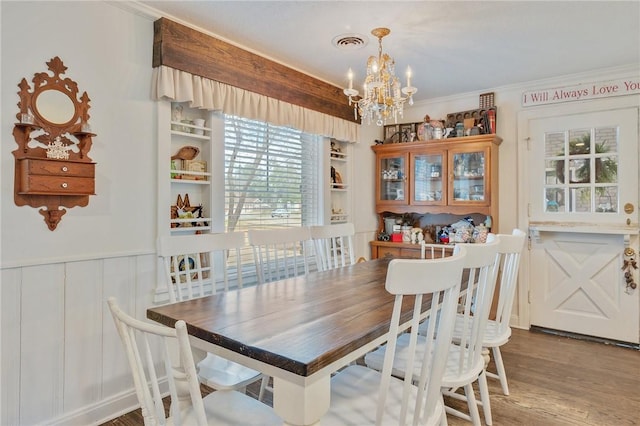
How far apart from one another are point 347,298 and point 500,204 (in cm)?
274

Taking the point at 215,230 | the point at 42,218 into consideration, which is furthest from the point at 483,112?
the point at 42,218

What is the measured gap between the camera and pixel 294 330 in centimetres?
129

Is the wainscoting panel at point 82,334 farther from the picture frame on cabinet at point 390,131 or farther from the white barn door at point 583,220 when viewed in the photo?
the white barn door at point 583,220

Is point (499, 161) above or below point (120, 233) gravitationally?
above

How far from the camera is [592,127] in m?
3.35

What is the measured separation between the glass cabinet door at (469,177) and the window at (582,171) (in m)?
0.57

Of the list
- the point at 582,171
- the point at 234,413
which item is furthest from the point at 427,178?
the point at 234,413

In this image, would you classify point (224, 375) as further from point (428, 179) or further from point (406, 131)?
point (406, 131)

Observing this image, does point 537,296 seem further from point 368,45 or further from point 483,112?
point 368,45

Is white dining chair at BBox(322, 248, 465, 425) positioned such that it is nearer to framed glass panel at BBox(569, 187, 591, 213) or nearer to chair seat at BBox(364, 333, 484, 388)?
chair seat at BBox(364, 333, 484, 388)

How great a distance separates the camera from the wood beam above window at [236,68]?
90.1 inches

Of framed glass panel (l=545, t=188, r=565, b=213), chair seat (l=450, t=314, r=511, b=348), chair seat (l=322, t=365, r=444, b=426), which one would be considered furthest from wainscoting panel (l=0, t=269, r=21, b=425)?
framed glass panel (l=545, t=188, r=565, b=213)

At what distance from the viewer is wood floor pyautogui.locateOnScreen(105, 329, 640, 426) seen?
2135 millimetres

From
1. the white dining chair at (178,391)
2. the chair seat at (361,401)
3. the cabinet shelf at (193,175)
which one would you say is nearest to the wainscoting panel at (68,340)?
the cabinet shelf at (193,175)
